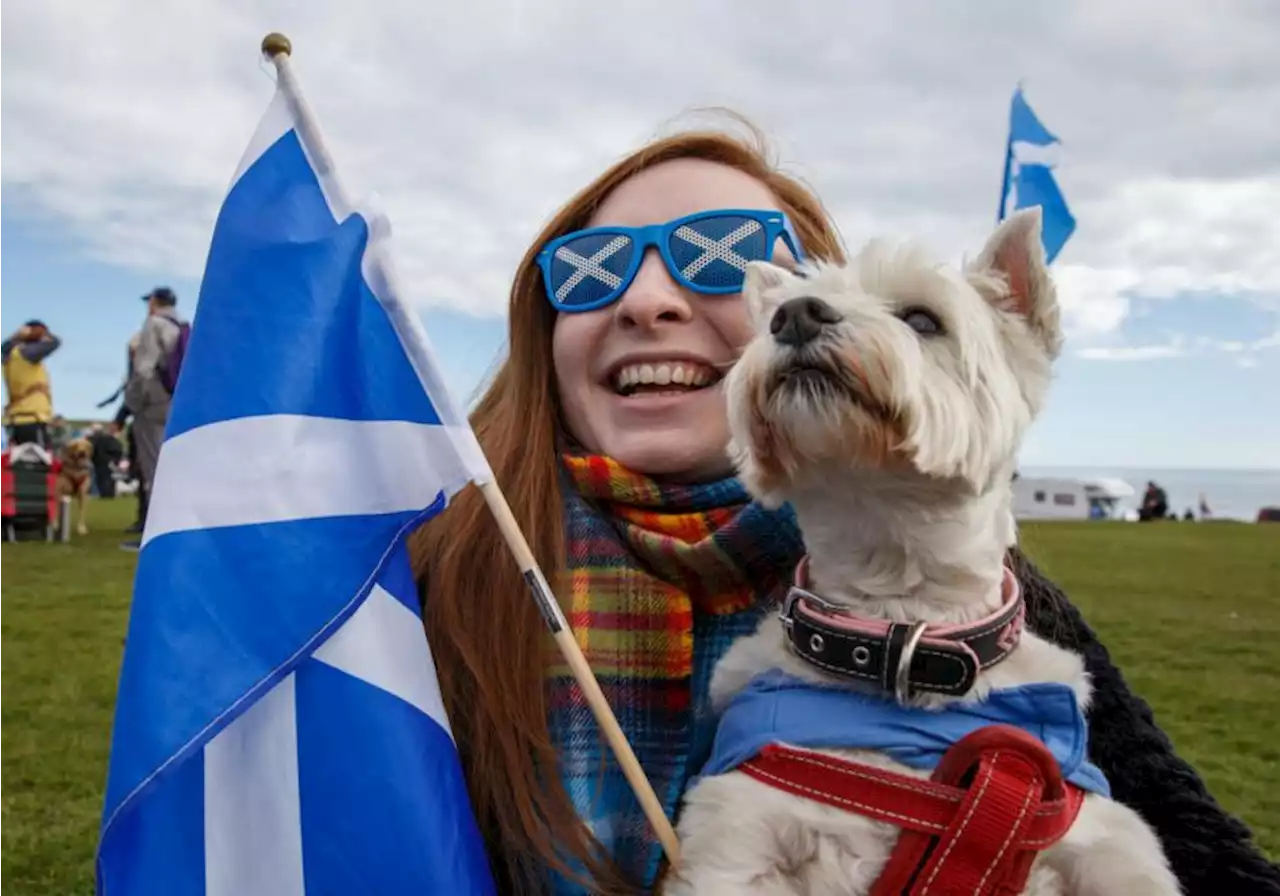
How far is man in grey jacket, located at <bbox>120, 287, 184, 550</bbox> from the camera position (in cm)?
1385

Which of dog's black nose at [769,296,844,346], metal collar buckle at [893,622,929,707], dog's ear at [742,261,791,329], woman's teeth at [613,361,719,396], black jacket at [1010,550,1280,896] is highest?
dog's ear at [742,261,791,329]

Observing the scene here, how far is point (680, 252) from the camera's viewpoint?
3131mm

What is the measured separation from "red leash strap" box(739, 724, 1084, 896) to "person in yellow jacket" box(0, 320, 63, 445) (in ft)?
50.7

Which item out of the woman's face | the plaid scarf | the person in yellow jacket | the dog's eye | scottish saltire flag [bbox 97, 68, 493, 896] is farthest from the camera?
the person in yellow jacket

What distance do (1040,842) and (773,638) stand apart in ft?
2.32

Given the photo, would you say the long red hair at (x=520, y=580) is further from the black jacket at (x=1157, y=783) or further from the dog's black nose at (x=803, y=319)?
Answer: the black jacket at (x=1157, y=783)

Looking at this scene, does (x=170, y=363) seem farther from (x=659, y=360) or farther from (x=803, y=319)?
(x=803, y=319)

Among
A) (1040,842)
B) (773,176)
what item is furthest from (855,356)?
(773,176)

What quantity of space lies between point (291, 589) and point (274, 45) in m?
1.13

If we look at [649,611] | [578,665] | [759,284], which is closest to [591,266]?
[759,284]

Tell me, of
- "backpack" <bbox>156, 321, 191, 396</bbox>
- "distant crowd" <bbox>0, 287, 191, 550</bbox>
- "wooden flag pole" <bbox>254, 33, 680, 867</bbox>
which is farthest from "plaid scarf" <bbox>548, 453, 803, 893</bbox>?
"backpack" <bbox>156, 321, 191, 396</bbox>

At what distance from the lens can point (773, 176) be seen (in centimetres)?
367

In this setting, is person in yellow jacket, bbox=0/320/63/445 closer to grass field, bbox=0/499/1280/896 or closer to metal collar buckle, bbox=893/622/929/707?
grass field, bbox=0/499/1280/896

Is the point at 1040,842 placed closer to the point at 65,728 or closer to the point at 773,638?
the point at 773,638
